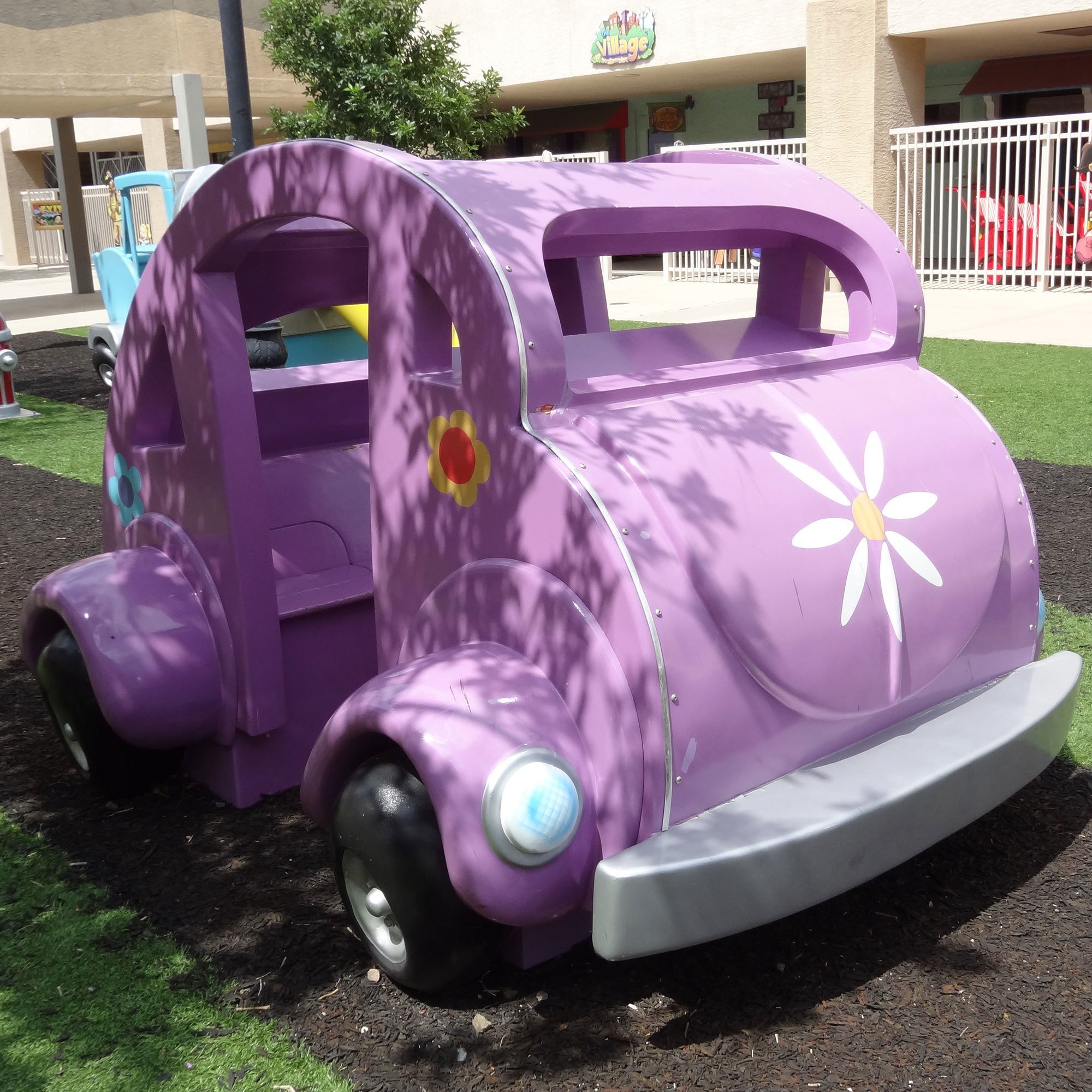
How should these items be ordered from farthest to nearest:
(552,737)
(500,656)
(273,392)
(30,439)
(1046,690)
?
(30,439) → (273,392) → (1046,690) → (500,656) → (552,737)

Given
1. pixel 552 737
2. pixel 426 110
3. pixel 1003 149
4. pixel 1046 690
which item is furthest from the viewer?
pixel 1003 149

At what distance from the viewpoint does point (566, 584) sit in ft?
8.27

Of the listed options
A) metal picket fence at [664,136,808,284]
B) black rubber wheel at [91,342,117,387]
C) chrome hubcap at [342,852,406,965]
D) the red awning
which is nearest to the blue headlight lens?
chrome hubcap at [342,852,406,965]

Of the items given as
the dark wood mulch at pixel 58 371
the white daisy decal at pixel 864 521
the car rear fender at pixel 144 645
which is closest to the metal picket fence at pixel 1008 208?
the dark wood mulch at pixel 58 371

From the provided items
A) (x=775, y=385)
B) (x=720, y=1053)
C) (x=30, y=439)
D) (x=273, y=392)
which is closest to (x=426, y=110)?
(x=30, y=439)

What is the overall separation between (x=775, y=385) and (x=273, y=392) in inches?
68.4

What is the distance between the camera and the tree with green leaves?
13781mm

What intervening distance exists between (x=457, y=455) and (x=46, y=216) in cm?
3539

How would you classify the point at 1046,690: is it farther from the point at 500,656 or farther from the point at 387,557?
the point at 387,557

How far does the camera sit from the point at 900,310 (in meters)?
3.36

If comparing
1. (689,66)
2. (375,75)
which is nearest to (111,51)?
(375,75)

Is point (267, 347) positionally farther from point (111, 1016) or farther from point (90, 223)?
point (90, 223)

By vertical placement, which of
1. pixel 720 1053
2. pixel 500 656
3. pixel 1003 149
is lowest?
pixel 720 1053

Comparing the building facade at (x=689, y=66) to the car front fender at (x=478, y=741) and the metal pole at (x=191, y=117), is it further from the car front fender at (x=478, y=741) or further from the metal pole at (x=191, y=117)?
the car front fender at (x=478, y=741)
